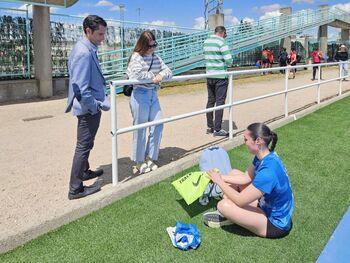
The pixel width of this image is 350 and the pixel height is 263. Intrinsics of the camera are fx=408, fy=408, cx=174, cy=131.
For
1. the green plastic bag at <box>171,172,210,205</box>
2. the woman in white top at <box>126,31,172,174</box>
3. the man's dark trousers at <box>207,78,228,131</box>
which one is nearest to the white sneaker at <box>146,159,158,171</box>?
the woman in white top at <box>126,31,172,174</box>

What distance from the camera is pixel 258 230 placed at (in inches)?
133

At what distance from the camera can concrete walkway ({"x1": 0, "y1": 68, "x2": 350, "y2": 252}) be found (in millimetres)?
3568

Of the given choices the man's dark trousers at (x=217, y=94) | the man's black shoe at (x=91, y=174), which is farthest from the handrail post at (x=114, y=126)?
the man's dark trousers at (x=217, y=94)

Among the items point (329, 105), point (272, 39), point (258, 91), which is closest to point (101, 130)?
point (329, 105)

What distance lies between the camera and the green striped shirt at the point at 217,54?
665 centimetres

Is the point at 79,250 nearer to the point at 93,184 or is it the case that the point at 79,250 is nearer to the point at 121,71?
the point at 93,184

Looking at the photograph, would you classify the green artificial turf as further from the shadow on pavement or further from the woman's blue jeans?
the woman's blue jeans

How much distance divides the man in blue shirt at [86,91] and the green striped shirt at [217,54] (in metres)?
3.15

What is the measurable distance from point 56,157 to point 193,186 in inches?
101

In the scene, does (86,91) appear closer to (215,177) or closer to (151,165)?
(215,177)

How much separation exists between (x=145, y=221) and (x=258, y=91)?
11.9 m

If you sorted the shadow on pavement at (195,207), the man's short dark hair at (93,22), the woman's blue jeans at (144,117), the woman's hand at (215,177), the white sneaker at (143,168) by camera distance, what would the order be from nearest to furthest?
1. the woman's hand at (215,177)
2. the man's short dark hair at (93,22)
3. the shadow on pavement at (195,207)
4. the woman's blue jeans at (144,117)
5. the white sneaker at (143,168)

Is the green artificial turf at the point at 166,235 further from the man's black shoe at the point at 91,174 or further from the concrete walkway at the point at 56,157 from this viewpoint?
the man's black shoe at the point at 91,174

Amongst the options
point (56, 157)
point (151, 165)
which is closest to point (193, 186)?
point (151, 165)
